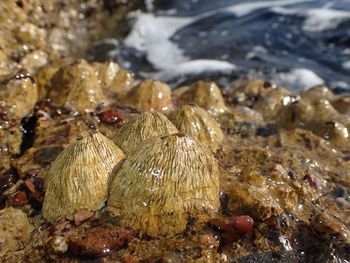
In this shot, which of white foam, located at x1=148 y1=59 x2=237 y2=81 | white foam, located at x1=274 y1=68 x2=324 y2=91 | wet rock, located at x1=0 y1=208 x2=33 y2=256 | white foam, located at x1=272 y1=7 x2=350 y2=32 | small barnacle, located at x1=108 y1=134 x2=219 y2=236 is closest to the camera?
small barnacle, located at x1=108 y1=134 x2=219 y2=236

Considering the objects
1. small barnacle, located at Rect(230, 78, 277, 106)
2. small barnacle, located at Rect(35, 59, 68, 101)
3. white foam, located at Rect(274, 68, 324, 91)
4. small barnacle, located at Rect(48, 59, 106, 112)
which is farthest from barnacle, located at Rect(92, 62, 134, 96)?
white foam, located at Rect(274, 68, 324, 91)

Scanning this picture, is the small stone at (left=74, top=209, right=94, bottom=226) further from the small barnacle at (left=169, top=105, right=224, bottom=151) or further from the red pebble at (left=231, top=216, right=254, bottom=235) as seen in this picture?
the small barnacle at (left=169, top=105, right=224, bottom=151)

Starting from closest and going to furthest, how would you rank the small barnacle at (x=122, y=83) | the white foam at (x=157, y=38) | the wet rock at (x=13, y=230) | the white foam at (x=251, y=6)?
the wet rock at (x=13, y=230) < the small barnacle at (x=122, y=83) < the white foam at (x=157, y=38) < the white foam at (x=251, y=6)

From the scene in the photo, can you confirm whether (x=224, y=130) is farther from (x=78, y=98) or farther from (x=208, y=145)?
Answer: (x=78, y=98)

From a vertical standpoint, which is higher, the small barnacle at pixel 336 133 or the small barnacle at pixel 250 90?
the small barnacle at pixel 250 90

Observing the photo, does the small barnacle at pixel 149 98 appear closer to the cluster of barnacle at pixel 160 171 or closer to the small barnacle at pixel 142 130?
the cluster of barnacle at pixel 160 171

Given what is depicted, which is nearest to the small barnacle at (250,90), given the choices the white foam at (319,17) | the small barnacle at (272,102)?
the small barnacle at (272,102)
